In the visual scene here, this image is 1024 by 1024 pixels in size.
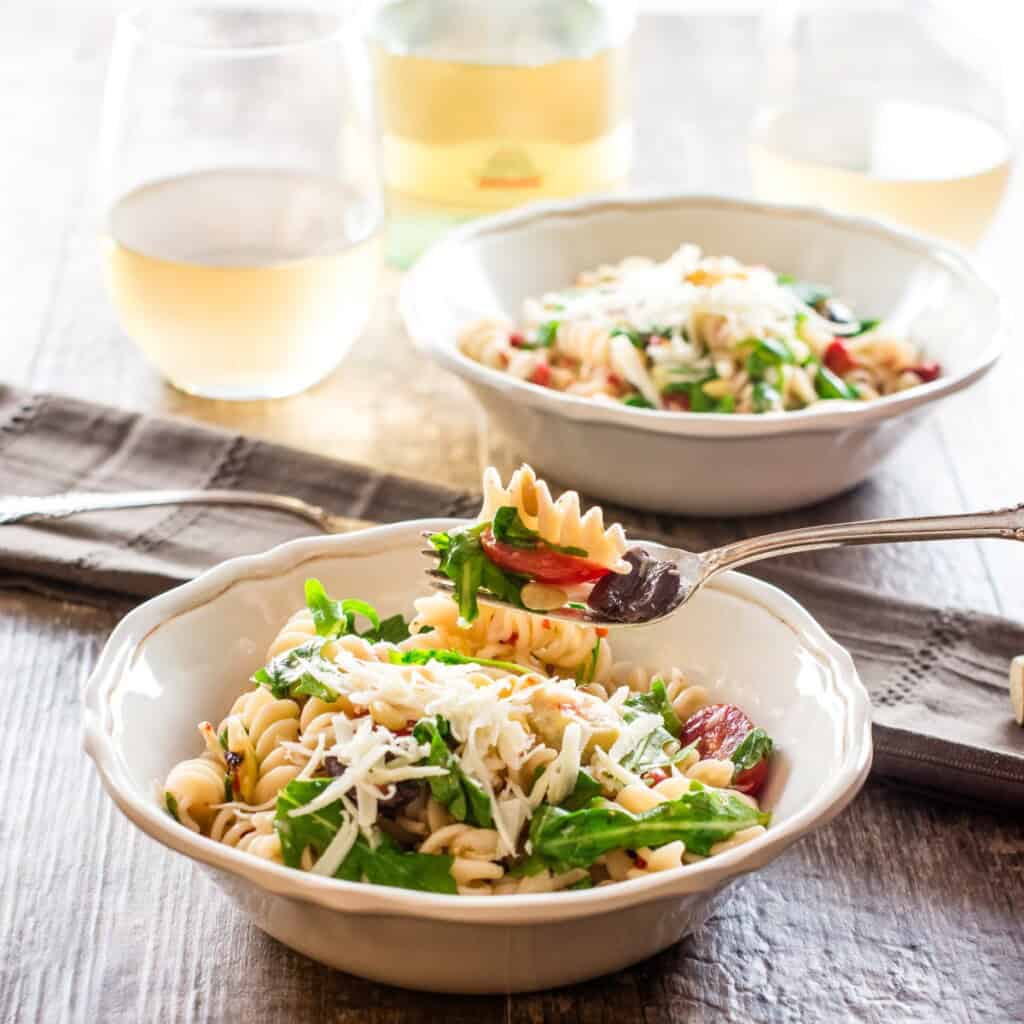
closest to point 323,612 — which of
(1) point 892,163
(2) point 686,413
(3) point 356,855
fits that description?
(3) point 356,855

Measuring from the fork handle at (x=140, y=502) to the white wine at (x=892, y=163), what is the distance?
1261 millimetres

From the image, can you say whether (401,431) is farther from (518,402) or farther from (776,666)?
(776,666)

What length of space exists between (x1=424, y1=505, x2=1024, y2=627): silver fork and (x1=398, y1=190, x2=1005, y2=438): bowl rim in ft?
1.38

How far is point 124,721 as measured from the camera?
1.68 m

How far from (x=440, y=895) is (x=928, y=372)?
152cm

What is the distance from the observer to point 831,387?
102 inches

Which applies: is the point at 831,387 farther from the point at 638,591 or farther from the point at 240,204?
the point at 240,204

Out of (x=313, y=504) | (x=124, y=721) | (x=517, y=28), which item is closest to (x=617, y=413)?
(x=313, y=504)

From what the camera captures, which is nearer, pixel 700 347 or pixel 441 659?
pixel 441 659

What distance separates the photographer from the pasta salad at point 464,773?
1.52 m

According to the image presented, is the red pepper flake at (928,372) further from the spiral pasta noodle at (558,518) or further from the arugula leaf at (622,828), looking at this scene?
the arugula leaf at (622,828)

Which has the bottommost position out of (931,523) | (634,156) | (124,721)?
(634,156)

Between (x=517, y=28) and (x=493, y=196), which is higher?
(x=517, y=28)

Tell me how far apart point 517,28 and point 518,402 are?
1.00 metres
